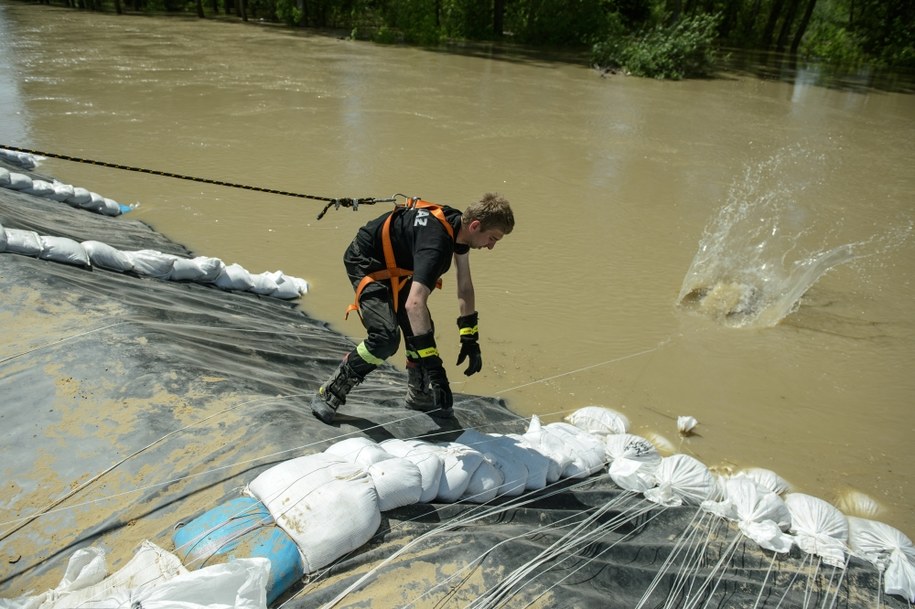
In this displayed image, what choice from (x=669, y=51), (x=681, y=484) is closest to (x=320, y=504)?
(x=681, y=484)

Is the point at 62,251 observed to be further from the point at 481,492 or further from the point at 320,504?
the point at 481,492

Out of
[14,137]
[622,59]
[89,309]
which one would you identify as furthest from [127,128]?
[622,59]

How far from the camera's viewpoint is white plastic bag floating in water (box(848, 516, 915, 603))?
261cm

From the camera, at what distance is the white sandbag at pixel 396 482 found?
2113 mm

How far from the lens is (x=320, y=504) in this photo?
6.39 ft

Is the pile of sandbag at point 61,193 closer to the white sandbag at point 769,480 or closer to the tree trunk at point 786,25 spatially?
the white sandbag at point 769,480

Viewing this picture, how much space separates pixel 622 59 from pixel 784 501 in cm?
1737

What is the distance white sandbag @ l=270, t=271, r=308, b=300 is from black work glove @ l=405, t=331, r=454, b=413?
8.89ft

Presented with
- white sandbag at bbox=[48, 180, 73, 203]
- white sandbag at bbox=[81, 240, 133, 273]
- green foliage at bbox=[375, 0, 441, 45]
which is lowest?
white sandbag at bbox=[81, 240, 133, 273]

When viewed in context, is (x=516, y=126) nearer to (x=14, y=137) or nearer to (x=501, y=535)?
(x=14, y=137)

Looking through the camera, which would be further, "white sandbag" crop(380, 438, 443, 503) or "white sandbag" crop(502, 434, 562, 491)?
"white sandbag" crop(502, 434, 562, 491)

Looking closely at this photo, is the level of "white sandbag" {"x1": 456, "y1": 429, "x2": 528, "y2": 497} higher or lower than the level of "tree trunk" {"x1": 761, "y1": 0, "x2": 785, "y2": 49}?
lower

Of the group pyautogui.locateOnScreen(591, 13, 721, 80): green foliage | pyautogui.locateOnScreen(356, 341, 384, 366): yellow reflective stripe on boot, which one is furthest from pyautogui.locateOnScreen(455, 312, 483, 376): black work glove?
pyautogui.locateOnScreen(591, 13, 721, 80): green foliage

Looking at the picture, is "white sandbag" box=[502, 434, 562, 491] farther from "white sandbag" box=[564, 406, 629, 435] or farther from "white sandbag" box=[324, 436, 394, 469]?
"white sandbag" box=[564, 406, 629, 435]
